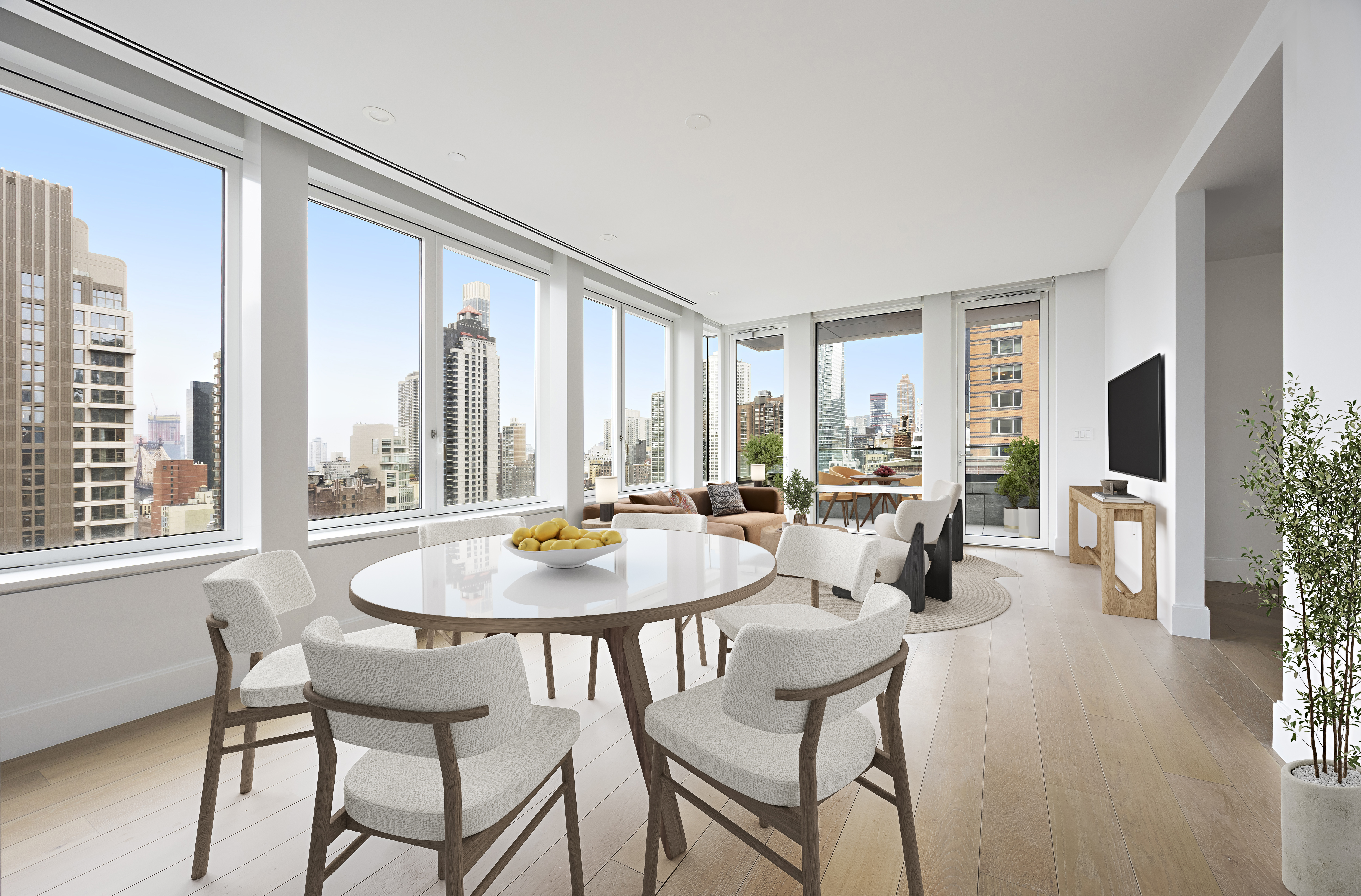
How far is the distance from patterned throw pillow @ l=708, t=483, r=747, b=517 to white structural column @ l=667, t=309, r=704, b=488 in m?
0.94

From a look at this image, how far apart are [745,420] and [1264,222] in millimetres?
5290

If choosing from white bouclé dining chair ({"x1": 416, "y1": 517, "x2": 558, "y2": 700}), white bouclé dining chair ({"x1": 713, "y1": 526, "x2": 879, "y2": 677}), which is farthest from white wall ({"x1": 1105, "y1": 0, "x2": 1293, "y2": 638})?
white bouclé dining chair ({"x1": 416, "y1": 517, "x2": 558, "y2": 700})

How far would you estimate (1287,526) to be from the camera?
4.74ft

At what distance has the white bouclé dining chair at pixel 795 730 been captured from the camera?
3.50ft

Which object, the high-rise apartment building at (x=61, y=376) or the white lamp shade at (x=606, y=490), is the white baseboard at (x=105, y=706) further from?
the white lamp shade at (x=606, y=490)

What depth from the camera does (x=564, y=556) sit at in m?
1.76

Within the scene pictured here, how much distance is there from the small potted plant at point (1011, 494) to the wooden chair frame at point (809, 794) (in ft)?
19.4

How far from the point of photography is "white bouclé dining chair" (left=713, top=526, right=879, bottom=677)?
6.43 ft

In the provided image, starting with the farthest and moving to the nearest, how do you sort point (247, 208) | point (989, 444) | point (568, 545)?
point (989, 444) → point (247, 208) → point (568, 545)

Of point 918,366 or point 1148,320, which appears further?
point 918,366

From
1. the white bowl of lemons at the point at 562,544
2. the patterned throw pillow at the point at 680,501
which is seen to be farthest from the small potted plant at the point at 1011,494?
the white bowl of lemons at the point at 562,544

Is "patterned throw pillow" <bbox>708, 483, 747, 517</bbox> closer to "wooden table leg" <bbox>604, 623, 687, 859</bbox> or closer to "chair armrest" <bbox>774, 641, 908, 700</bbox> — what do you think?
"wooden table leg" <bbox>604, 623, 687, 859</bbox>

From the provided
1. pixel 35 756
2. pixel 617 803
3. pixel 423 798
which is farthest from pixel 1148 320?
pixel 35 756

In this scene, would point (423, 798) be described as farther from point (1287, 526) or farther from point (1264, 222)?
point (1264, 222)
